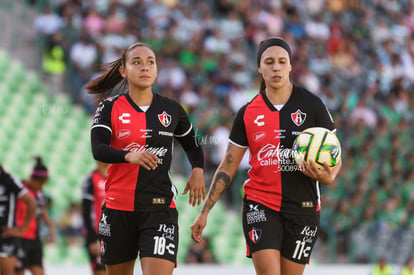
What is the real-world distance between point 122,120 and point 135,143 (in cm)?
21

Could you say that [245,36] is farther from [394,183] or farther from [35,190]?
[35,190]

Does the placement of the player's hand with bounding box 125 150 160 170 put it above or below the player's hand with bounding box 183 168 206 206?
above

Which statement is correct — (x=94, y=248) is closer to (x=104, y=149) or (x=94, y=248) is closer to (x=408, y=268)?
(x=104, y=149)

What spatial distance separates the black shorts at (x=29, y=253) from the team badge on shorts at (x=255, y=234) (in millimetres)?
4771

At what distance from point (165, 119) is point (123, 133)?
0.37 metres

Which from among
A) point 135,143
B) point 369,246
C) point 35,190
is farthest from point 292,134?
point 369,246

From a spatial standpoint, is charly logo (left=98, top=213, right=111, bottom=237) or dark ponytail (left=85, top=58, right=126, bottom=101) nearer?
charly logo (left=98, top=213, right=111, bottom=237)

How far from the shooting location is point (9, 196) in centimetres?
968

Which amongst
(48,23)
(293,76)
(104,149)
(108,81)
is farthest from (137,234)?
(293,76)

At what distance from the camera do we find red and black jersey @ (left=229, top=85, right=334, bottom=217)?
22.5 feet

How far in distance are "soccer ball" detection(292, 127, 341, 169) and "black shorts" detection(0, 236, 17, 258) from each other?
14.8 feet

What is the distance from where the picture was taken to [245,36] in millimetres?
20703

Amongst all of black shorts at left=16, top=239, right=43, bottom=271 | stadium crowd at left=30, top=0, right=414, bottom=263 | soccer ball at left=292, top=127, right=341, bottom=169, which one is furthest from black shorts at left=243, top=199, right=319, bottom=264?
stadium crowd at left=30, top=0, right=414, bottom=263

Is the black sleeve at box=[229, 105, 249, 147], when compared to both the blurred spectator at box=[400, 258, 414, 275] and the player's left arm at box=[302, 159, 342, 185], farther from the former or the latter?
the blurred spectator at box=[400, 258, 414, 275]
